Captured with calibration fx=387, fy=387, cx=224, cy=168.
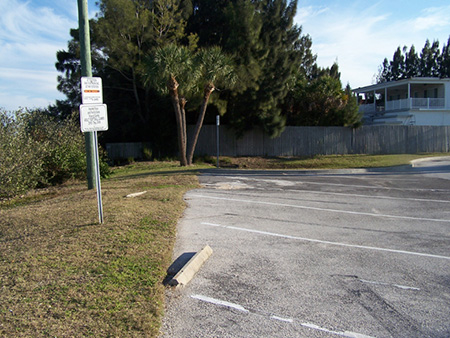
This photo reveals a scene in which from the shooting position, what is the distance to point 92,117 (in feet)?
23.9

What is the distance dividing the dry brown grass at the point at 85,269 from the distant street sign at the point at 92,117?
1804 mm

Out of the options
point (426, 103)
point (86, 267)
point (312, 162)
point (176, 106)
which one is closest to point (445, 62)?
point (426, 103)

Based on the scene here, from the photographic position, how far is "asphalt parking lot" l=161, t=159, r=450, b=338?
4.06m

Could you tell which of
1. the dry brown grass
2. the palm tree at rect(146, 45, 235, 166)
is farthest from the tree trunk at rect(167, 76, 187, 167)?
the dry brown grass

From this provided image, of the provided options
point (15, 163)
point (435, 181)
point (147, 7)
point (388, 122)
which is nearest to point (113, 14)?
point (147, 7)

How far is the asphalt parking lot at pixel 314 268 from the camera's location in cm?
406

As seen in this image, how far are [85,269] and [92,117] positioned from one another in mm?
3243

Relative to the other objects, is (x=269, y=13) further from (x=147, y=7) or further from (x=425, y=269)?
(x=425, y=269)

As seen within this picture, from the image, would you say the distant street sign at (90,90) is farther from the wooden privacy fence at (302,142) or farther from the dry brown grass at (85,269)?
the wooden privacy fence at (302,142)

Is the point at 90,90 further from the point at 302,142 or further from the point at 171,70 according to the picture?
the point at 302,142

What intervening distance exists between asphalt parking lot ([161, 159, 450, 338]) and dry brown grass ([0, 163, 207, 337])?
1.19 feet

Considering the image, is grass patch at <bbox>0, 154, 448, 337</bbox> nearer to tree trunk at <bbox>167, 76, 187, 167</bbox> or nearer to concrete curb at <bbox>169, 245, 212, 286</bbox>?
concrete curb at <bbox>169, 245, 212, 286</bbox>

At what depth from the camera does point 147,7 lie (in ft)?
80.3

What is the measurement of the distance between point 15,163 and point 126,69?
13626 millimetres
